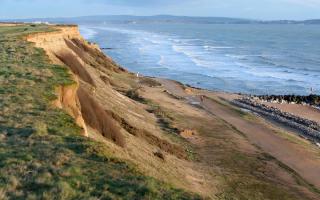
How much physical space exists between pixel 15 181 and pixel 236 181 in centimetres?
1204

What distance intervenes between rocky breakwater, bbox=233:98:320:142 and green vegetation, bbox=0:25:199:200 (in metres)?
24.1

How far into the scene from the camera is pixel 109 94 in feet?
112

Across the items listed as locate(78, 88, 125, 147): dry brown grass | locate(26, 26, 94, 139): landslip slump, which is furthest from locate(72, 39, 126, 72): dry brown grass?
locate(78, 88, 125, 147): dry brown grass

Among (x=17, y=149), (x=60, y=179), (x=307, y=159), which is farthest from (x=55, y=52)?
(x=60, y=179)

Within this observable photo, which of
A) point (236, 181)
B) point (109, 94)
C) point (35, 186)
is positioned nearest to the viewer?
point (35, 186)

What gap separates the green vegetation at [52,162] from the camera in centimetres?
1152

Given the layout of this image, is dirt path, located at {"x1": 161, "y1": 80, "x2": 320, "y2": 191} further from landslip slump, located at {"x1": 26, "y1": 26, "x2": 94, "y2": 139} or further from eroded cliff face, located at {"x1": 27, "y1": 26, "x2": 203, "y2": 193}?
landslip slump, located at {"x1": 26, "y1": 26, "x2": 94, "y2": 139}

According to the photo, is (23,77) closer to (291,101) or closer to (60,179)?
(60,179)

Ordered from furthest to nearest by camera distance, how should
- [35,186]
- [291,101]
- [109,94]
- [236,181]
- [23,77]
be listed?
[291,101] < [109,94] < [23,77] < [236,181] < [35,186]

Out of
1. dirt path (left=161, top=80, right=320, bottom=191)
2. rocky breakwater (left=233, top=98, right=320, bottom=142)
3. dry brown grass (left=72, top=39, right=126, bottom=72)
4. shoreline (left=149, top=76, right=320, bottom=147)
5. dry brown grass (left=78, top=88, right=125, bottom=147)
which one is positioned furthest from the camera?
dry brown grass (left=72, top=39, right=126, bottom=72)

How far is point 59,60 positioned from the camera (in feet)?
111

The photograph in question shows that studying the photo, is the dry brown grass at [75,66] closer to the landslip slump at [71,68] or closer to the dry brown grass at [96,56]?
the landslip slump at [71,68]

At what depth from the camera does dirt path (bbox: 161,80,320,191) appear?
2753 cm

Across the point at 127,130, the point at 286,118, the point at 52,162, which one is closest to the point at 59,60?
the point at 127,130
